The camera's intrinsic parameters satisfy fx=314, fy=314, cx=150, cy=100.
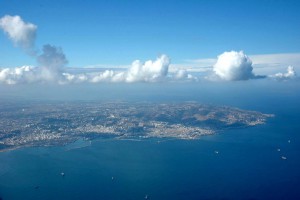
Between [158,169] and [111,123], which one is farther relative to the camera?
[111,123]

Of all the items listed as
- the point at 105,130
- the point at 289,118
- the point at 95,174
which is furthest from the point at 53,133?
the point at 289,118

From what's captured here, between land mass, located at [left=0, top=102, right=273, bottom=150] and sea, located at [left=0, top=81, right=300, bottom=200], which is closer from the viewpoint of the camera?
sea, located at [left=0, top=81, right=300, bottom=200]

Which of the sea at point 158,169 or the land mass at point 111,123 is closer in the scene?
Result: the sea at point 158,169

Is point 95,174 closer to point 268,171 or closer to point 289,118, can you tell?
point 268,171
